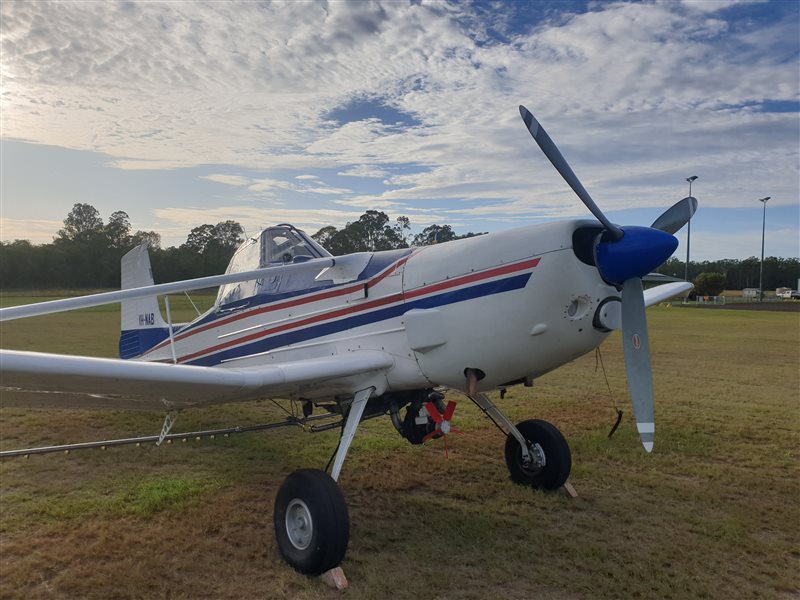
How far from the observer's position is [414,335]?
3.98m

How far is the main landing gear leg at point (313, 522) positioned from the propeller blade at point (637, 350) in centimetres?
209

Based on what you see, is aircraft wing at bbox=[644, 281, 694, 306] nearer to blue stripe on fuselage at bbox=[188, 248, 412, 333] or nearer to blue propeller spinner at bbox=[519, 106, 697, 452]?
blue propeller spinner at bbox=[519, 106, 697, 452]

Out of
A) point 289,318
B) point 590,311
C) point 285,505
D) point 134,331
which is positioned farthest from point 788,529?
point 134,331

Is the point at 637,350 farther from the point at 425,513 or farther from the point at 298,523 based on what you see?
the point at 298,523

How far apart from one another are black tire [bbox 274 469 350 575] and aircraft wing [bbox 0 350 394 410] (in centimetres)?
72

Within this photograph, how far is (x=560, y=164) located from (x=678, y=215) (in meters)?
1.19

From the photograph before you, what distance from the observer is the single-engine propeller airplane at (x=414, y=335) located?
3.61 m

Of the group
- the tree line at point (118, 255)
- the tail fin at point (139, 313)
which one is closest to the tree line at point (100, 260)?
the tree line at point (118, 255)

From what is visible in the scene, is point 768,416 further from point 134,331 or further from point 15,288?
point 15,288

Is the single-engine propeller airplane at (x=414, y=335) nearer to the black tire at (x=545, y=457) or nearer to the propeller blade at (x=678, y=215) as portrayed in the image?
the propeller blade at (x=678, y=215)

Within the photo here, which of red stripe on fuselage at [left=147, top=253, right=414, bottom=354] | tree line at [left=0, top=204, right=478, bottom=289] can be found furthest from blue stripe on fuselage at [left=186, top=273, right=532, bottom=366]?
tree line at [left=0, top=204, right=478, bottom=289]

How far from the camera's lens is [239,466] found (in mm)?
5973

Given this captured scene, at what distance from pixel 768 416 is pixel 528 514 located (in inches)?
221

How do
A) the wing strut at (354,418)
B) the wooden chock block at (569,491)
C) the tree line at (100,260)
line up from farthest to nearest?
the tree line at (100,260)
the wooden chock block at (569,491)
the wing strut at (354,418)
